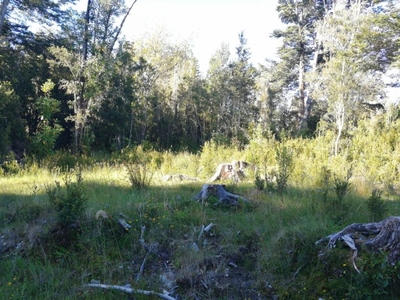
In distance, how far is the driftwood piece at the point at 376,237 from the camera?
120 inches

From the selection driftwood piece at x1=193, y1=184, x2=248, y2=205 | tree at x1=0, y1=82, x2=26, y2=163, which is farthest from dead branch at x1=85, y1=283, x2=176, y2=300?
tree at x1=0, y1=82, x2=26, y2=163

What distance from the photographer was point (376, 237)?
3.25 metres

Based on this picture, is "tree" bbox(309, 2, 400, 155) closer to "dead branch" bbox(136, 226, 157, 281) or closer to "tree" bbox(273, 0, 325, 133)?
"tree" bbox(273, 0, 325, 133)

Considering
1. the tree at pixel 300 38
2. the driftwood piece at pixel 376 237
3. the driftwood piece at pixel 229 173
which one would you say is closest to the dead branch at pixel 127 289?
the driftwood piece at pixel 376 237

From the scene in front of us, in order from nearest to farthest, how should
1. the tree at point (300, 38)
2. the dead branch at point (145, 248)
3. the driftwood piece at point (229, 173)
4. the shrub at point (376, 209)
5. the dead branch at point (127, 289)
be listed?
the dead branch at point (127, 289)
the dead branch at point (145, 248)
the shrub at point (376, 209)
the driftwood piece at point (229, 173)
the tree at point (300, 38)

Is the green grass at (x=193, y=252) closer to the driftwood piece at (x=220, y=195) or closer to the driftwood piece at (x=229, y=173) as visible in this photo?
the driftwood piece at (x=220, y=195)

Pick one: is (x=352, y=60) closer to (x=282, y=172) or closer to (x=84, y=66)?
(x=282, y=172)

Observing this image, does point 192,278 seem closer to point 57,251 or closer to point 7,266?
point 57,251

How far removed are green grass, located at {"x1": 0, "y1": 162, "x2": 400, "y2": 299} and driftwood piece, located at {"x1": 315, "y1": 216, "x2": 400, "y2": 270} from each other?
0.12m

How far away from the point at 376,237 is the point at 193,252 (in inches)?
76.1

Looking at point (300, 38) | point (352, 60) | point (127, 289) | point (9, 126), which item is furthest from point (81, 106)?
point (300, 38)

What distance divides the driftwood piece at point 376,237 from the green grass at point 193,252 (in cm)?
12

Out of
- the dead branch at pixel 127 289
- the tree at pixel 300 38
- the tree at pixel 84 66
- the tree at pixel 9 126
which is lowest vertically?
the dead branch at pixel 127 289

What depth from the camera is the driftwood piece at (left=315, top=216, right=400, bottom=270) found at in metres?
3.04
